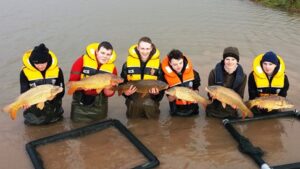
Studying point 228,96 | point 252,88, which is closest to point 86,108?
point 228,96

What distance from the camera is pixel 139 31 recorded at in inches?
452

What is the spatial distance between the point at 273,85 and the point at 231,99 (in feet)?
3.18

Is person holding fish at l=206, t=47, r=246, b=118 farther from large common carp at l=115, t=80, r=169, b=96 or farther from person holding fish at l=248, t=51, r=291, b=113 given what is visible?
large common carp at l=115, t=80, r=169, b=96

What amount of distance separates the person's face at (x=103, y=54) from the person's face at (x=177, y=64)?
3.32 feet

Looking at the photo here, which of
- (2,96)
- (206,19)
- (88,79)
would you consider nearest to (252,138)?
(88,79)

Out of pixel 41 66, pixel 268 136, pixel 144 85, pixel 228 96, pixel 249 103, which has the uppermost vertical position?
pixel 41 66

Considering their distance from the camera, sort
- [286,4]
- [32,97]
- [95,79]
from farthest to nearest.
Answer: [286,4], [95,79], [32,97]

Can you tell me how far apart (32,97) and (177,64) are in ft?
7.46

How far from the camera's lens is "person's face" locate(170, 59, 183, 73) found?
5.87m

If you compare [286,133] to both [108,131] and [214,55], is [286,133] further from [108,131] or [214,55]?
[214,55]

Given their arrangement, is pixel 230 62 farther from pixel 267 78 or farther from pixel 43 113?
pixel 43 113

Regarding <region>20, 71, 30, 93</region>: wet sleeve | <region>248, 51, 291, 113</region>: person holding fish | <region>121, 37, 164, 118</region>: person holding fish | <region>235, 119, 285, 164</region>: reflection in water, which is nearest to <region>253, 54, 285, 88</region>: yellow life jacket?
<region>248, 51, 291, 113</region>: person holding fish

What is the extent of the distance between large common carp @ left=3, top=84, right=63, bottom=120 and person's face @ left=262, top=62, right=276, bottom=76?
10.9 feet

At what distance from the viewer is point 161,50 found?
9961 mm
